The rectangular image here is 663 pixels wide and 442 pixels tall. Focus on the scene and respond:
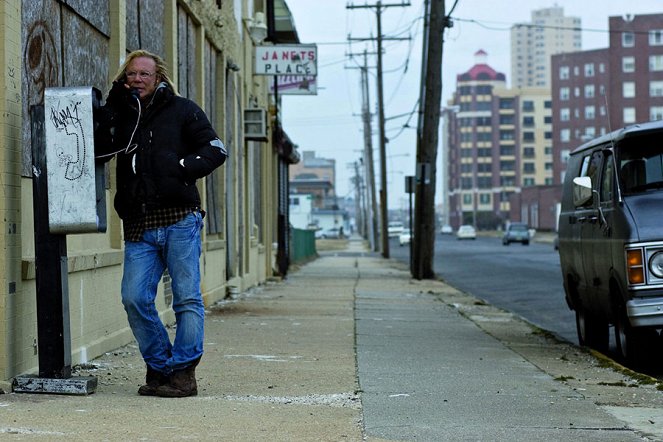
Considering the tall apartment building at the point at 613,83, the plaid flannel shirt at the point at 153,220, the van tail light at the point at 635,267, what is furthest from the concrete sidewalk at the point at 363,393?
the tall apartment building at the point at 613,83

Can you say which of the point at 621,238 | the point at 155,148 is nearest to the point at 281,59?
the point at 621,238

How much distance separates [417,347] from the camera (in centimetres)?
1082

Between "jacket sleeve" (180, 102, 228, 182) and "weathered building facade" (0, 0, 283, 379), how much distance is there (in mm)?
1083

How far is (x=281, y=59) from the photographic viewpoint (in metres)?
21.3

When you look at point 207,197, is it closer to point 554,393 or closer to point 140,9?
point 140,9

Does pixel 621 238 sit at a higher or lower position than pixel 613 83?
lower

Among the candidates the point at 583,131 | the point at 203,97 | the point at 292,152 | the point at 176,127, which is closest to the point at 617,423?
the point at 176,127

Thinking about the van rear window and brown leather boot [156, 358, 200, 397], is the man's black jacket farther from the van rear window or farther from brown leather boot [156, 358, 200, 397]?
the van rear window

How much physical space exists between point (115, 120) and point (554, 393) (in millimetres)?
3426

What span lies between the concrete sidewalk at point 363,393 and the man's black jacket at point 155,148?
4.04 feet

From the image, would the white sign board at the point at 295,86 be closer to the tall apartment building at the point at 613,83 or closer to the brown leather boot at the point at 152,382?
the brown leather boot at the point at 152,382

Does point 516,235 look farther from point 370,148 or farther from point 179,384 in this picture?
point 179,384

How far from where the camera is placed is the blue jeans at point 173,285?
689cm

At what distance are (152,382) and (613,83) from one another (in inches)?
4746
